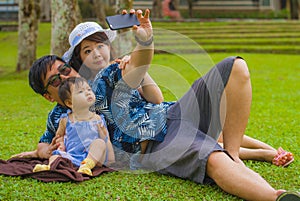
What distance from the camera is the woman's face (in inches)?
146

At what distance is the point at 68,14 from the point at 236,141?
224 inches

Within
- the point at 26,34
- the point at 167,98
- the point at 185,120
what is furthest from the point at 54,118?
the point at 26,34

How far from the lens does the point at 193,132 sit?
3.52 m

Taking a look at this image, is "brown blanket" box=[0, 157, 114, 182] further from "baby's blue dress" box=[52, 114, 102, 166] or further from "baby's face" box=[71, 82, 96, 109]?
"baby's face" box=[71, 82, 96, 109]

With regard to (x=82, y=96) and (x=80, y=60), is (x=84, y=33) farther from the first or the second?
(x=82, y=96)

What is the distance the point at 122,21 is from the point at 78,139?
3.14 feet

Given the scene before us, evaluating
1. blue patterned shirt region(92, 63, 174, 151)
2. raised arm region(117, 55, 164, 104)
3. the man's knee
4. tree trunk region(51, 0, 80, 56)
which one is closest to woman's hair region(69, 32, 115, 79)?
blue patterned shirt region(92, 63, 174, 151)

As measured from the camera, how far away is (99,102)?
3711mm

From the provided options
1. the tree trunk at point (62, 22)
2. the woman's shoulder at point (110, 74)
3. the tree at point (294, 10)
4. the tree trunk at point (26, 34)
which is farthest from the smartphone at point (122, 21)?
the tree at point (294, 10)

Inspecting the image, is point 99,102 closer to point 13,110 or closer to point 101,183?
point 101,183

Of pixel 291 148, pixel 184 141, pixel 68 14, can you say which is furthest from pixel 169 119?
pixel 68 14

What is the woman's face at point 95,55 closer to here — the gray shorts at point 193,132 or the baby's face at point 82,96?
the baby's face at point 82,96

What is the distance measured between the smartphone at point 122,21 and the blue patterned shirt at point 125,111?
39 cm

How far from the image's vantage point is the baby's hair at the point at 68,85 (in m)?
3.71
